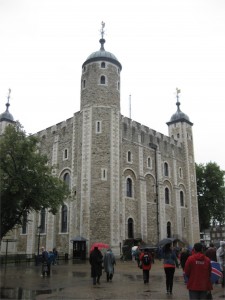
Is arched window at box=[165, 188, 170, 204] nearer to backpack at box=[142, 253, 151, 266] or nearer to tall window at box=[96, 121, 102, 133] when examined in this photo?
tall window at box=[96, 121, 102, 133]

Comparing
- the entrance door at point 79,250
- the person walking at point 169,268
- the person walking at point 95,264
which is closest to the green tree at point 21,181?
the person walking at point 95,264

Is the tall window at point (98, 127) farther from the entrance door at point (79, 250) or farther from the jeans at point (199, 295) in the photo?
the jeans at point (199, 295)

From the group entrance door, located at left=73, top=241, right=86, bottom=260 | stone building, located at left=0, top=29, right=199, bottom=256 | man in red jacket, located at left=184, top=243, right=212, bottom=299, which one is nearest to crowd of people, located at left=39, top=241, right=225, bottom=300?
man in red jacket, located at left=184, top=243, right=212, bottom=299

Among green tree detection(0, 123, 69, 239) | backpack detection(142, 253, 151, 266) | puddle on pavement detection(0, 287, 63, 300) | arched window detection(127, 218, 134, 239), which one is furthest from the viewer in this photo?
arched window detection(127, 218, 134, 239)

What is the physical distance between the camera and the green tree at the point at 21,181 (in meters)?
19.6

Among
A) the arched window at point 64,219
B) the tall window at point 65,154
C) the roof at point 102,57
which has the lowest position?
the arched window at point 64,219

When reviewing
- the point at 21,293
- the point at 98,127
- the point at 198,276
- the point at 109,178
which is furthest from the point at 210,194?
the point at 198,276

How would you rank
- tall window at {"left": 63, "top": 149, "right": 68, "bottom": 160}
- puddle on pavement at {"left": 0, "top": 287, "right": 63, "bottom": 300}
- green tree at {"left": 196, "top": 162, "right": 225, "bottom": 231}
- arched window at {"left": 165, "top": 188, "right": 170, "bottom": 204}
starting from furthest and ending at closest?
green tree at {"left": 196, "top": 162, "right": 225, "bottom": 231} → arched window at {"left": 165, "top": 188, "right": 170, "bottom": 204} → tall window at {"left": 63, "top": 149, "right": 68, "bottom": 160} → puddle on pavement at {"left": 0, "top": 287, "right": 63, "bottom": 300}

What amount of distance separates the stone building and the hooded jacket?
22875 mm

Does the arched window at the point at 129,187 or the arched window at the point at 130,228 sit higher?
the arched window at the point at 129,187

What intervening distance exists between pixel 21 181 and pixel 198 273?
49.6 ft

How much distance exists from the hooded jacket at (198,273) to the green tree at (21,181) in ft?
47.9

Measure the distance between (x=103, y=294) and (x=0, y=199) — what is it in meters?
11.0

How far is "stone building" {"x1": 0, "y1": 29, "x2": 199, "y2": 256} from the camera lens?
29734mm
